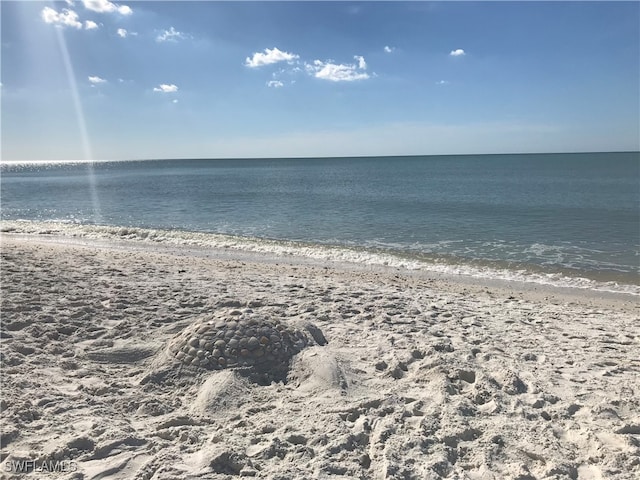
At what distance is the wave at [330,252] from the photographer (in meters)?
10.9

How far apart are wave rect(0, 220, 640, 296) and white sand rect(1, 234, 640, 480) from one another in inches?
118

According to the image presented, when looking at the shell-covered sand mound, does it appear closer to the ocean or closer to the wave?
the wave

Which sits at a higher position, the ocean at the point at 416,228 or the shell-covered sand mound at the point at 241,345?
the shell-covered sand mound at the point at 241,345

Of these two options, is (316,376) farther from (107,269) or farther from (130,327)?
(107,269)

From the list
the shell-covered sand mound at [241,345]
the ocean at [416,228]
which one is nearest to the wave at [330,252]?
the ocean at [416,228]

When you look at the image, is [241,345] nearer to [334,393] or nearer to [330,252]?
[334,393]

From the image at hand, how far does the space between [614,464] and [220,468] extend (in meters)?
3.09

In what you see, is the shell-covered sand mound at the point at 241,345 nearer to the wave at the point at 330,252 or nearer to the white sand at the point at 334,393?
the white sand at the point at 334,393

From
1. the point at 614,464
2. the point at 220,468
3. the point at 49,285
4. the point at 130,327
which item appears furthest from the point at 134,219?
the point at 614,464

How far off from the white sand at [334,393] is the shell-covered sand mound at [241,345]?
0.57ft

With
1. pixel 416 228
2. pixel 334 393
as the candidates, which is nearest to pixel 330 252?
pixel 416 228

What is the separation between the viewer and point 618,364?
5.46 m

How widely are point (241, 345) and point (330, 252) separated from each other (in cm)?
944

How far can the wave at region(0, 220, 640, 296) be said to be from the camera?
1093 centimetres
